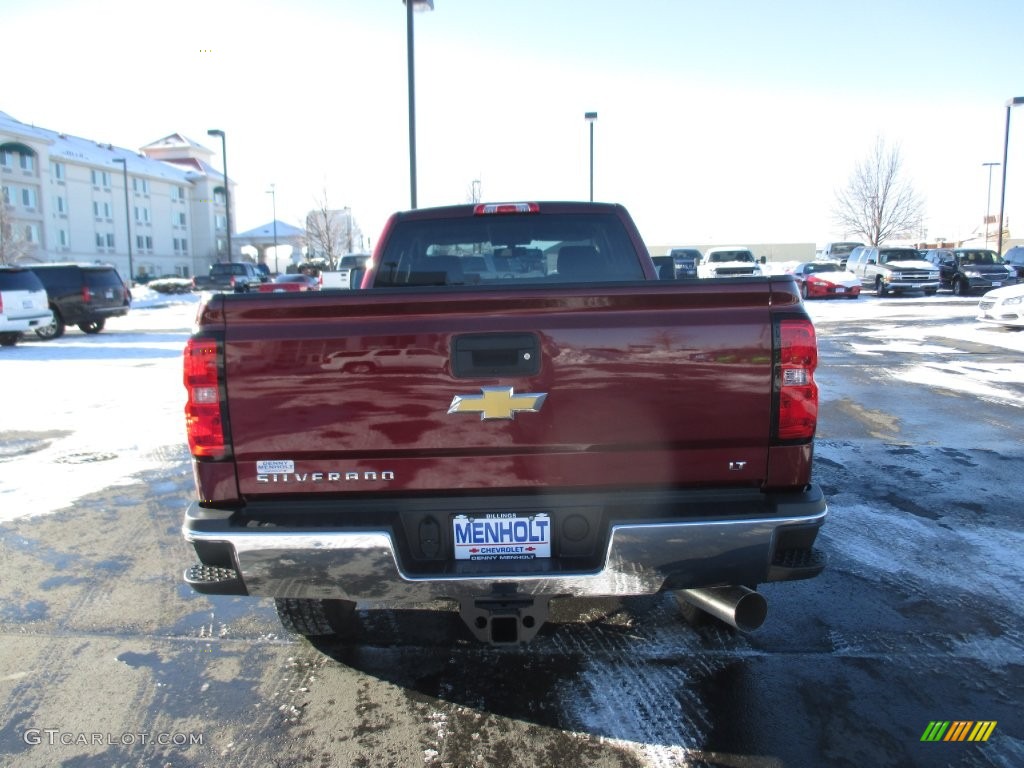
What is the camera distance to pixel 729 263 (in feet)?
91.9

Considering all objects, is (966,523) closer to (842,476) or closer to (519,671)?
(842,476)

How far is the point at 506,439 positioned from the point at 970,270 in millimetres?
32320

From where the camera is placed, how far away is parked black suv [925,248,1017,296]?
2919 centimetres

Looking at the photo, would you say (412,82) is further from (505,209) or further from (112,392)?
(505,209)

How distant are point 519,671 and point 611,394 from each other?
1451 mm

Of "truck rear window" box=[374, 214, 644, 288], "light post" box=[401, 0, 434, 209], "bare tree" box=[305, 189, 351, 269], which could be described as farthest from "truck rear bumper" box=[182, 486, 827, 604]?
"bare tree" box=[305, 189, 351, 269]

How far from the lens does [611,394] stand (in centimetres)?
269

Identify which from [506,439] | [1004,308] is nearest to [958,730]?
[506,439]

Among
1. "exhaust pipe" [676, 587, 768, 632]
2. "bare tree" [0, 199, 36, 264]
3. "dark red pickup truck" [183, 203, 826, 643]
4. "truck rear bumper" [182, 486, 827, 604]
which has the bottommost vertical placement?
"exhaust pipe" [676, 587, 768, 632]

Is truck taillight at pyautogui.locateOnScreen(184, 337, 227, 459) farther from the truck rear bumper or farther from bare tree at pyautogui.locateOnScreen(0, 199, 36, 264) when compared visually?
bare tree at pyautogui.locateOnScreen(0, 199, 36, 264)

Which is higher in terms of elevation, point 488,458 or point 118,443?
point 488,458

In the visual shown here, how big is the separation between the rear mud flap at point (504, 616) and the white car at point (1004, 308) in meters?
16.7

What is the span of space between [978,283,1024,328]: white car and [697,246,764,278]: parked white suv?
10189 mm

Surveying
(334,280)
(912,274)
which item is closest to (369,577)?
(334,280)
